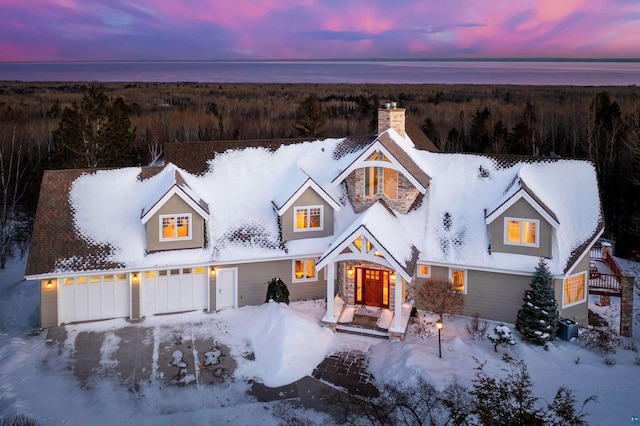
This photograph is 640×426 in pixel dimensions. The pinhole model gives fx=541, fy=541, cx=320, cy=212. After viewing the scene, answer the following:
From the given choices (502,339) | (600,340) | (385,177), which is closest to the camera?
(502,339)

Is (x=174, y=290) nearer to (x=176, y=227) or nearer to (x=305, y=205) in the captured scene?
(x=176, y=227)

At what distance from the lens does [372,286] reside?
73.5ft

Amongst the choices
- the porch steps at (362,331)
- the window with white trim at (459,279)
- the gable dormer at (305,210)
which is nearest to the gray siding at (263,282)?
the gable dormer at (305,210)

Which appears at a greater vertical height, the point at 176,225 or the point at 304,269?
the point at 176,225

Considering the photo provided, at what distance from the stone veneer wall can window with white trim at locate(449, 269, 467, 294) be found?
3293mm

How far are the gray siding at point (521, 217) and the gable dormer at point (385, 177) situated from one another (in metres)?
3.36

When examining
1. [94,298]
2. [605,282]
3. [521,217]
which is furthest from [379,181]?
[94,298]

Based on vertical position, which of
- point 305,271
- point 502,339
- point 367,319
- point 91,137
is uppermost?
point 91,137

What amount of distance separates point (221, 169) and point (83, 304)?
829 cm

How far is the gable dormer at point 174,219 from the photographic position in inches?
854

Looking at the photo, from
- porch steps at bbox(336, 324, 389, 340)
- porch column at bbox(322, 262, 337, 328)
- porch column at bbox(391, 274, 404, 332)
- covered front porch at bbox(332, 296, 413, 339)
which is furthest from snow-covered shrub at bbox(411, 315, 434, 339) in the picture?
porch column at bbox(322, 262, 337, 328)

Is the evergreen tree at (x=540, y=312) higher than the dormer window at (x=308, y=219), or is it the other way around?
the dormer window at (x=308, y=219)

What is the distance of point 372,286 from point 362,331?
2.48 m

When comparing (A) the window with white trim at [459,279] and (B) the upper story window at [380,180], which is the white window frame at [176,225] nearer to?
(B) the upper story window at [380,180]
